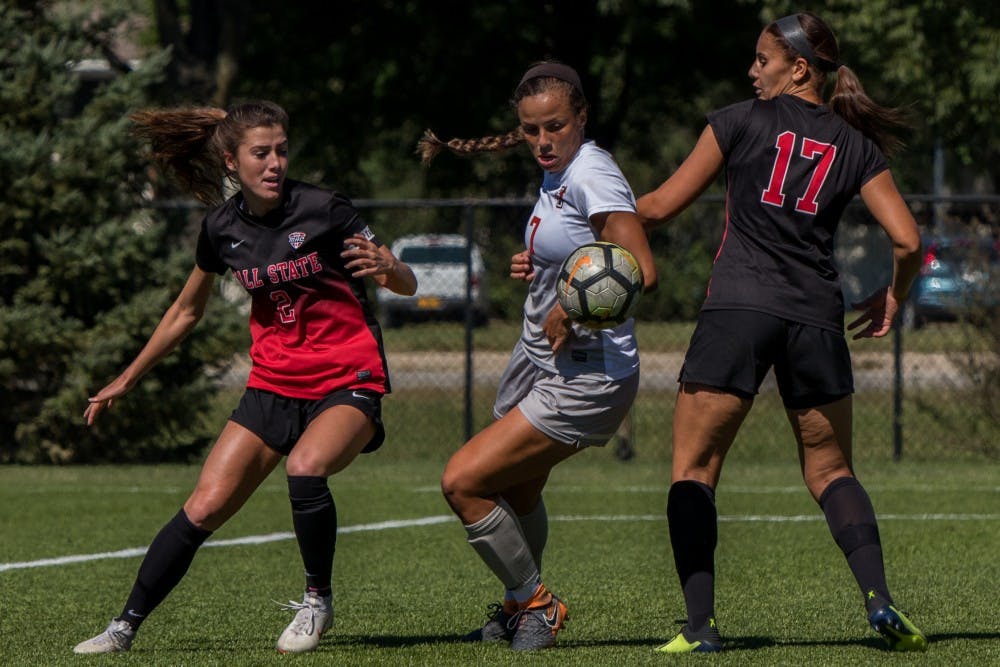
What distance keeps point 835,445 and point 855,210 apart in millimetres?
9759

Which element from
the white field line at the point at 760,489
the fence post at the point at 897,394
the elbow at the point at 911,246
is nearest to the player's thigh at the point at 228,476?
the elbow at the point at 911,246

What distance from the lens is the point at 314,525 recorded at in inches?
225

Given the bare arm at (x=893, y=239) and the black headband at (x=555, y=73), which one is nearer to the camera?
the bare arm at (x=893, y=239)

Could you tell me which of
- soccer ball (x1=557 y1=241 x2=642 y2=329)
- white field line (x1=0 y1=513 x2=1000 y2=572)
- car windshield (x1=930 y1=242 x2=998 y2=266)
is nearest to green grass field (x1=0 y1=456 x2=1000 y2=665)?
white field line (x1=0 y1=513 x2=1000 y2=572)

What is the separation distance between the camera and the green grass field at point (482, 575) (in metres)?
5.88

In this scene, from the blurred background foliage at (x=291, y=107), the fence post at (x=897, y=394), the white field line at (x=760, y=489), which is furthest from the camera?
the fence post at (x=897, y=394)

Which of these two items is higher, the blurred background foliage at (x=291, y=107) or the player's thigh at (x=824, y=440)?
the player's thigh at (x=824, y=440)

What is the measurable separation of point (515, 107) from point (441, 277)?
9.15m

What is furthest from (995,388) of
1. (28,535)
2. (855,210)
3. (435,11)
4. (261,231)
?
(435,11)

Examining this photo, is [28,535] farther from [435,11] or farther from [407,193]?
[407,193]

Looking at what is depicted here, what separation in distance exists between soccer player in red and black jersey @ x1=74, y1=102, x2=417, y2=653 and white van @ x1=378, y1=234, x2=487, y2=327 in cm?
855

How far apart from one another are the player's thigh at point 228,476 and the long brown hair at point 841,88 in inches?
91.9

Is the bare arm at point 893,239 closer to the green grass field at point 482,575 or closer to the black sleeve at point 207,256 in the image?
the green grass field at point 482,575

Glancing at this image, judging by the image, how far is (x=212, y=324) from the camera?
14.1 metres
